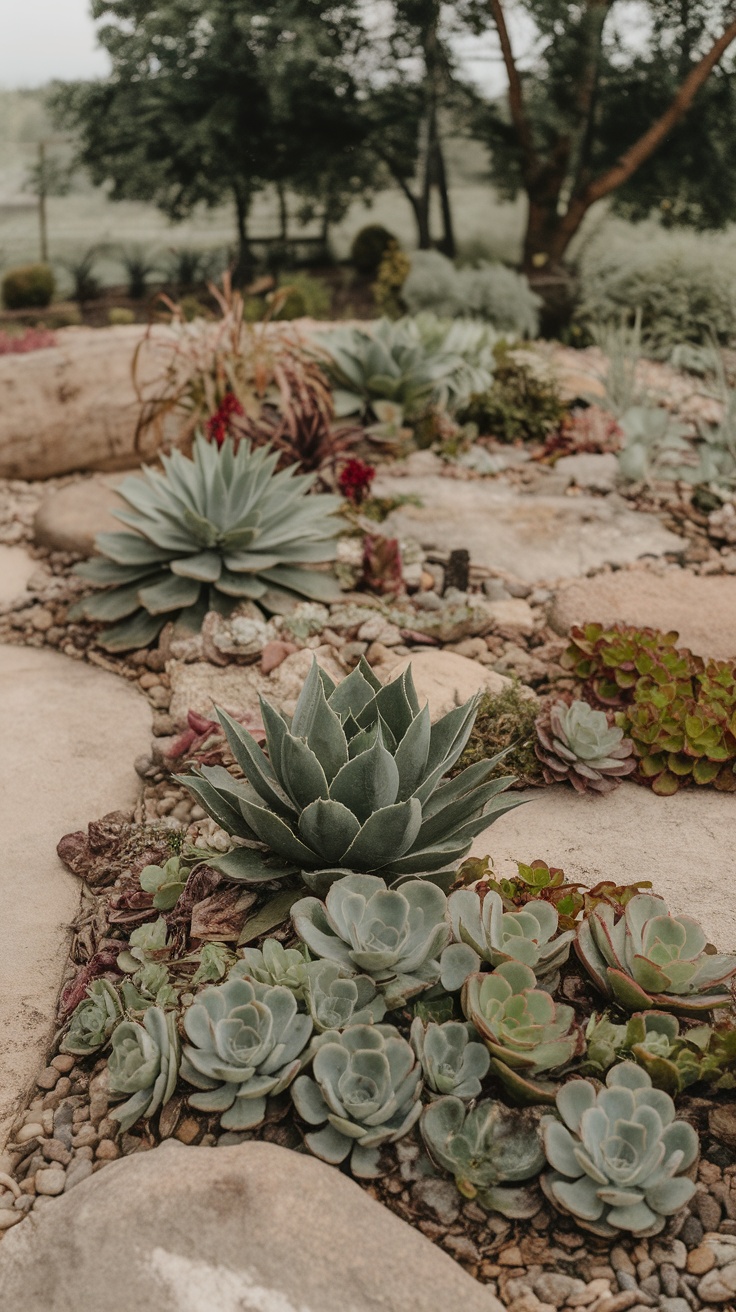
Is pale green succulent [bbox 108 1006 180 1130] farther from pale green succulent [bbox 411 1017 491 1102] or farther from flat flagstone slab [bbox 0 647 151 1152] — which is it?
pale green succulent [bbox 411 1017 491 1102]

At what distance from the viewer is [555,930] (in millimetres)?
2264

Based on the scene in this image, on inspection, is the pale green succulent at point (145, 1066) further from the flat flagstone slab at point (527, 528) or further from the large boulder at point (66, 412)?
the large boulder at point (66, 412)

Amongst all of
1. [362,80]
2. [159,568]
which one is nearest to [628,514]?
[159,568]

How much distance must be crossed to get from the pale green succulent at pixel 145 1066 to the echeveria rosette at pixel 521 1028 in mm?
596

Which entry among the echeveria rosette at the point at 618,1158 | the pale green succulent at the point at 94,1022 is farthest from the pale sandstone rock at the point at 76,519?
the echeveria rosette at the point at 618,1158

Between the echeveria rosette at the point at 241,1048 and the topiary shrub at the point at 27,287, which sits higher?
the topiary shrub at the point at 27,287

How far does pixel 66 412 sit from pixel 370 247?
642cm

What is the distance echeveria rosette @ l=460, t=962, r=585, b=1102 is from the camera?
195 centimetres

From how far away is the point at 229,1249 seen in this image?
1696 mm

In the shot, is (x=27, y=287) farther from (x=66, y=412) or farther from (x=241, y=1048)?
(x=241, y=1048)

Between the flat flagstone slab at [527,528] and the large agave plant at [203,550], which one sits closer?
the large agave plant at [203,550]

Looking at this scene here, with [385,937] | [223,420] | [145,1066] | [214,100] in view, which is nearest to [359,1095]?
[385,937]

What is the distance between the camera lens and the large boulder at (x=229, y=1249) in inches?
64.9

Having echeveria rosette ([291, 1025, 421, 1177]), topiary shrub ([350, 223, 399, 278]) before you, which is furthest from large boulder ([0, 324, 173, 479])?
topiary shrub ([350, 223, 399, 278])
